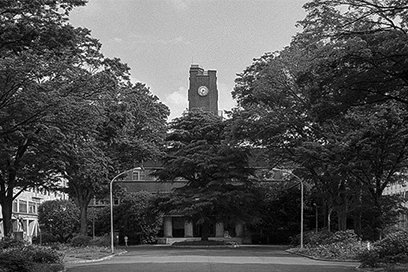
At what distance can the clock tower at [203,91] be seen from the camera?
4279 inches

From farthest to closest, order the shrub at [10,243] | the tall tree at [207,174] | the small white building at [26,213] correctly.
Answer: the small white building at [26,213]
the tall tree at [207,174]
the shrub at [10,243]

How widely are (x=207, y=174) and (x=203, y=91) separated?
47306 millimetres

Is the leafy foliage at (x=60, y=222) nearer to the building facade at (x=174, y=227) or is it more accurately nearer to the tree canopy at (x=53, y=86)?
the building facade at (x=174, y=227)

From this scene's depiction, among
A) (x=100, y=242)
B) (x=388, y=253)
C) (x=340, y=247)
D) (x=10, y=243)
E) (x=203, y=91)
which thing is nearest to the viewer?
(x=388, y=253)

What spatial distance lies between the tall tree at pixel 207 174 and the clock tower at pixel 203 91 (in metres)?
43.2

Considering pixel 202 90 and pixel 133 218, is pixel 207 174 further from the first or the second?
pixel 202 90

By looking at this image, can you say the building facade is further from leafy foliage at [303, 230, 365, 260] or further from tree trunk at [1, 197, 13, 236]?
tree trunk at [1, 197, 13, 236]

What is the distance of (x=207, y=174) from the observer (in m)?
63.2

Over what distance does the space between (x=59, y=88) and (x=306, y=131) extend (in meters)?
24.8

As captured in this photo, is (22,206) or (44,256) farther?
(22,206)

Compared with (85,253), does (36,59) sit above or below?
above

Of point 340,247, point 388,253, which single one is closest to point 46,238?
point 340,247

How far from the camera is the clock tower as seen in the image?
108688 mm

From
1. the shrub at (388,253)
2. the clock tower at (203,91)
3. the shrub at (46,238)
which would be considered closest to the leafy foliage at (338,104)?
the shrub at (388,253)
